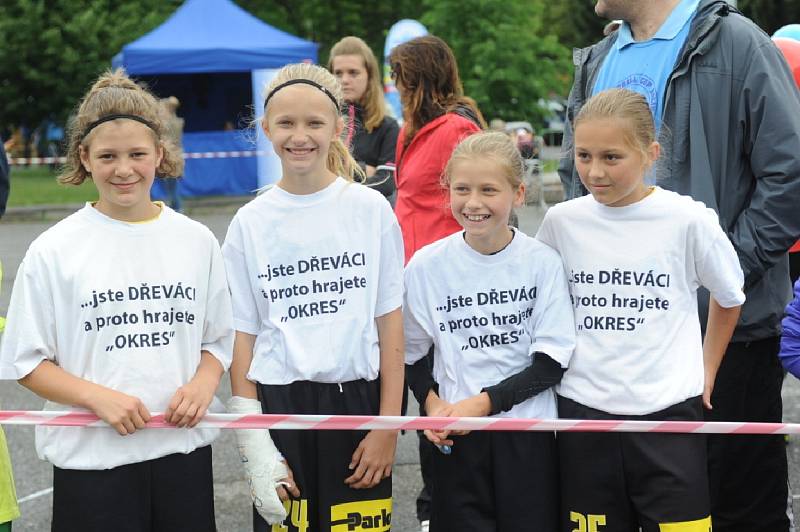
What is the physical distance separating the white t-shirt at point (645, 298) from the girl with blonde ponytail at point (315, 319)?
58cm

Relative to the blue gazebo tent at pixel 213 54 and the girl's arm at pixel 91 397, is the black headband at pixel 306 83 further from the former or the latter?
the blue gazebo tent at pixel 213 54

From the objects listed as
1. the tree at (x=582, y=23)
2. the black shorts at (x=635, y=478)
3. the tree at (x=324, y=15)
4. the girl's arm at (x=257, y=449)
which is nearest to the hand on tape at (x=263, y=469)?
the girl's arm at (x=257, y=449)

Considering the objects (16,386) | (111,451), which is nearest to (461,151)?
(111,451)

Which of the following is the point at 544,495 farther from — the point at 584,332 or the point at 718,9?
the point at 718,9

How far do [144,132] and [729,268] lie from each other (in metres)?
1.80

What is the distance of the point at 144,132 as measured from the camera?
301 cm

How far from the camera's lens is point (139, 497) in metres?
2.92

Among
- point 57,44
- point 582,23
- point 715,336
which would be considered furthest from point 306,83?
point 582,23

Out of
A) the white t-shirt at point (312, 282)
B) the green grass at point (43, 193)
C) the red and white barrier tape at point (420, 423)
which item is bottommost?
the green grass at point (43, 193)

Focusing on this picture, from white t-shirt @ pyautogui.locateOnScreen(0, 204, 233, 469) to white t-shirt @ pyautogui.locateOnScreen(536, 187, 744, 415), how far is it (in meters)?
1.17

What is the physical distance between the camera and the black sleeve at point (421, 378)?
3.19 meters

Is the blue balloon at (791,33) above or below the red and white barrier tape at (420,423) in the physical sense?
above

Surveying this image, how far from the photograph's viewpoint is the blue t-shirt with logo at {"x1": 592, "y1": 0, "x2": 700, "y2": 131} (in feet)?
11.6

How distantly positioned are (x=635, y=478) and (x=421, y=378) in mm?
720
